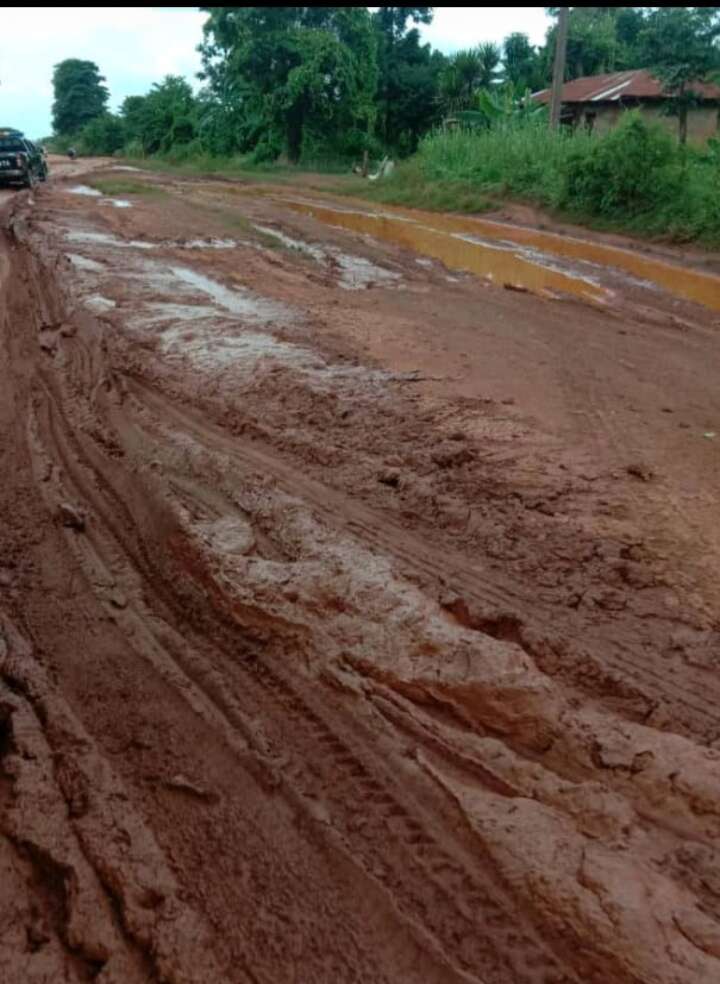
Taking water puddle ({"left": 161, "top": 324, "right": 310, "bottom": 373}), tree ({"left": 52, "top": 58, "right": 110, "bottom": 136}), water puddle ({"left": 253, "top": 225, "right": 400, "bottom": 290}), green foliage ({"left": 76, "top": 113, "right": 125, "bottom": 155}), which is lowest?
water puddle ({"left": 161, "top": 324, "right": 310, "bottom": 373})

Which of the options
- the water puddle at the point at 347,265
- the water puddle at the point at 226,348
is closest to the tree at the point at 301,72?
the water puddle at the point at 347,265

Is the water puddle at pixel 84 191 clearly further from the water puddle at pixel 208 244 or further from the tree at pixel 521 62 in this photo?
the tree at pixel 521 62

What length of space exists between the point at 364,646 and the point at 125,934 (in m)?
1.57

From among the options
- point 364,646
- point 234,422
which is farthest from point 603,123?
point 364,646

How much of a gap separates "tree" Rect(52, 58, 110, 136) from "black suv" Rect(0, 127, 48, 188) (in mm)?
44989

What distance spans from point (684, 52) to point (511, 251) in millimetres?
13649

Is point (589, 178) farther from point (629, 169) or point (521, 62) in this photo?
point (521, 62)

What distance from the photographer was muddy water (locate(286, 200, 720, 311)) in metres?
13.6

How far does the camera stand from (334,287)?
38.5ft

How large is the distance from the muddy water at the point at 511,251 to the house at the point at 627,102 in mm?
10134

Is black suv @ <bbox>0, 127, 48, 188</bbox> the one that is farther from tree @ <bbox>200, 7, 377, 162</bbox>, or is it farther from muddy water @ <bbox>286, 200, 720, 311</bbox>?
tree @ <bbox>200, 7, 377, 162</bbox>

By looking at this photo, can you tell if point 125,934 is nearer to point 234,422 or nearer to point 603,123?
point 234,422

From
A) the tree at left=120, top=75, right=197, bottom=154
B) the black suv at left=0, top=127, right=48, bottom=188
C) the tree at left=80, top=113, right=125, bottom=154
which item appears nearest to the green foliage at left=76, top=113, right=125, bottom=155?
the tree at left=80, top=113, right=125, bottom=154

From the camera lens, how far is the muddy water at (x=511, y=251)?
44.8 feet
